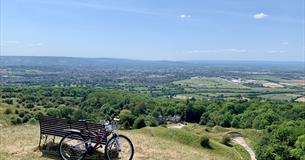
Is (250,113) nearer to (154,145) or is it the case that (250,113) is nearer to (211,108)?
(211,108)

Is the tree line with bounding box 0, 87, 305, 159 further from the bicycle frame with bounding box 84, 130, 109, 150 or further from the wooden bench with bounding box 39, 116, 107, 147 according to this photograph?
the bicycle frame with bounding box 84, 130, 109, 150

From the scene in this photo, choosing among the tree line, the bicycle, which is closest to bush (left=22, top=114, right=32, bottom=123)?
the tree line

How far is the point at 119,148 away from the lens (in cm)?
1602

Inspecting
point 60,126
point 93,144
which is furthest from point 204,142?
point 93,144

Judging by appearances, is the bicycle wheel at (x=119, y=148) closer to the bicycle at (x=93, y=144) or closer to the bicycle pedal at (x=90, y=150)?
the bicycle at (x=93, y=144)

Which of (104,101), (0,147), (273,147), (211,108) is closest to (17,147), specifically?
(0,147)

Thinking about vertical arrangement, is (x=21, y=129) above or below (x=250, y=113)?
above

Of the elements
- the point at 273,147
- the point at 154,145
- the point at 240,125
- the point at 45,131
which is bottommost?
the point at 240,125

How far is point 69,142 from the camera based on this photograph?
16344mm

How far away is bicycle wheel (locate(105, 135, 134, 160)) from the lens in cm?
1591

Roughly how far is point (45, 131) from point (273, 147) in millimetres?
33275

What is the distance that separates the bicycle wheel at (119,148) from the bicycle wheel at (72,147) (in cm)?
104

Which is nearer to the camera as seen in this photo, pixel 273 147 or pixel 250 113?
pixel 273 147

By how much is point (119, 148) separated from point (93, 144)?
1265mm
